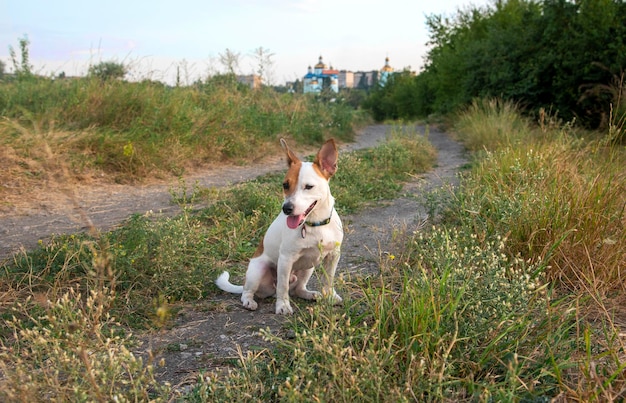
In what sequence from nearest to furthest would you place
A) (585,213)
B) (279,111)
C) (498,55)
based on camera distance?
(585,213) < (279,111) < (498,55)

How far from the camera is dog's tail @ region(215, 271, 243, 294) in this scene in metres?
3.28

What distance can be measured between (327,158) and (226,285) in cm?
107

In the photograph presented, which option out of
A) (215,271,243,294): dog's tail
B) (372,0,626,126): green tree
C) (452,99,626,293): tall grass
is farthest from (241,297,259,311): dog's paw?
(372,0,626,126): green tree

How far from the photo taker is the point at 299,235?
9.61 feet

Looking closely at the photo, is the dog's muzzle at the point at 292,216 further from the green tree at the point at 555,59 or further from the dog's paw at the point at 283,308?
the green tree at the point at 555,59

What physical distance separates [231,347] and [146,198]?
A: 3.88m

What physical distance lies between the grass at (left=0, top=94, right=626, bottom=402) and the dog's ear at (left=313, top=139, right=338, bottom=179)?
26.3 inches

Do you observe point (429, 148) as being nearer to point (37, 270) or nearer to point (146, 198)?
point (146, 198)

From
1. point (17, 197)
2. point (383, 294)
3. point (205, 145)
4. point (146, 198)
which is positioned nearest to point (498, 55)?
point (205, 145)

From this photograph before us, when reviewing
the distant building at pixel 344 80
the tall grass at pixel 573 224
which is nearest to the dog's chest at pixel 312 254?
the tall grass at pixel 573 224

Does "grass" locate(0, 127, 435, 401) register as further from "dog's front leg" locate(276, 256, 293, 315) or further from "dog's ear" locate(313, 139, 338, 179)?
"dog's ear" locate(313, 139, 338, 179)

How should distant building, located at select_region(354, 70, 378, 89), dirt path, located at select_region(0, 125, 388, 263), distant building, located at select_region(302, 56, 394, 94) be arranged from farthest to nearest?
distant building, located at select_region(354, 70, 378, 89) < distant building, located at select_region(302, 56, 394, 94) < dirt path, located at select_region(0, 125, 388, 263)

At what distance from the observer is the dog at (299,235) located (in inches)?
114

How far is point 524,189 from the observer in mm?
3633
